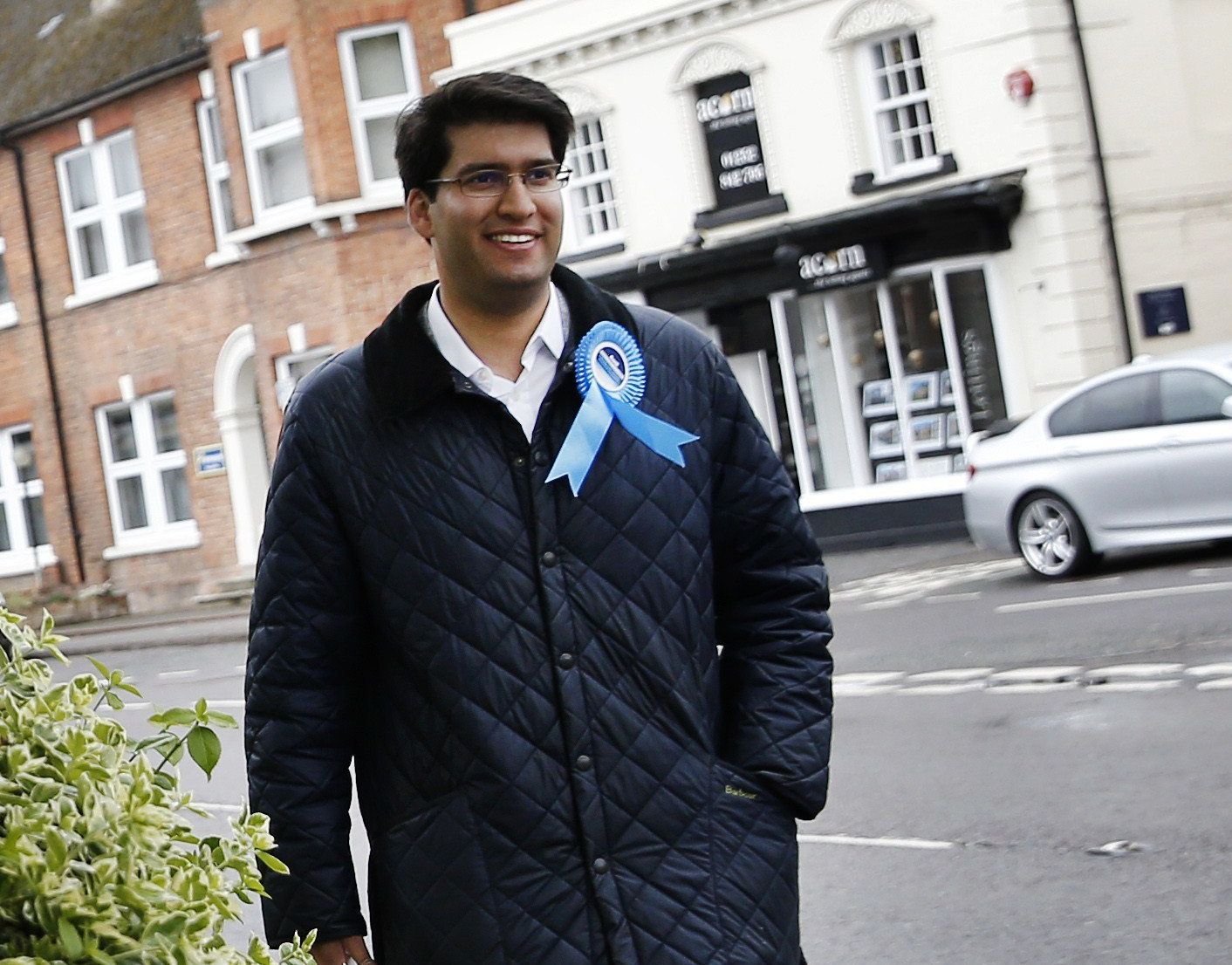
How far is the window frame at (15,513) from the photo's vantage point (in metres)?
34.7

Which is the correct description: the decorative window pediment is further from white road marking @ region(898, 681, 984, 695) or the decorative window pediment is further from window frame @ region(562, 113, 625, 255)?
white road marking @ region(898, 681, 984, 695)

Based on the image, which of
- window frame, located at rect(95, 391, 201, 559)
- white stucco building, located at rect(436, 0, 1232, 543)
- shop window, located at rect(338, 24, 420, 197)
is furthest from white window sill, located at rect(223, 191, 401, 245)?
window frame, located at rect(95, 391, 201, 559)

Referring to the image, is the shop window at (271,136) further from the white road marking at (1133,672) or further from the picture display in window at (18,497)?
the white road marking at (1133,672)

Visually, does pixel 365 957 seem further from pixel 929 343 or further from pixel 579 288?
pixel 929 343

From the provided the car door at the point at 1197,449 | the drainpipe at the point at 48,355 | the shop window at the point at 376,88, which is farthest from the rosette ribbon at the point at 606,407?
the drainpipe at the point at 48,355

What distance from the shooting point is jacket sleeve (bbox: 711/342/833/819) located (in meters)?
3.30

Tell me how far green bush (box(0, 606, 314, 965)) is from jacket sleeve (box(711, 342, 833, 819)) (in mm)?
1127

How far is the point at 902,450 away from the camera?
23.5 meters

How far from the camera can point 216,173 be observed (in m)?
30.1

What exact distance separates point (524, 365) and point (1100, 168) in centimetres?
1988

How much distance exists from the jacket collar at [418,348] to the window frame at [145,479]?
28.6 metres

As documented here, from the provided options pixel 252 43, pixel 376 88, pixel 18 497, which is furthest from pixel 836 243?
pixel 18 497

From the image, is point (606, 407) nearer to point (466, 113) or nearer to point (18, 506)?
point (466, 113)

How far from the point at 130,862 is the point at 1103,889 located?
522 centimetres
